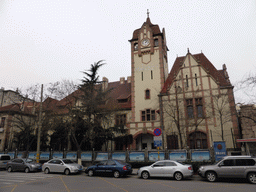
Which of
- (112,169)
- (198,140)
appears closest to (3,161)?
(112,169)

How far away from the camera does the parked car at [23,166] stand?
19.6 meters

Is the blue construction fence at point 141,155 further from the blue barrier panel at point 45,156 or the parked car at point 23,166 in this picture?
the parked car at point 23,166

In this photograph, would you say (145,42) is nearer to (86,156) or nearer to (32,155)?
(86,156)

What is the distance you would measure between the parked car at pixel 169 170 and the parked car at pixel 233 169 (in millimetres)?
1159

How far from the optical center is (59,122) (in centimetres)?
2598

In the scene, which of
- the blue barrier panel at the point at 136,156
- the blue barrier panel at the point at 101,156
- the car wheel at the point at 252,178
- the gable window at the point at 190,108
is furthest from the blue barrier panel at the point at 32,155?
the car wheel at the point at 252,178

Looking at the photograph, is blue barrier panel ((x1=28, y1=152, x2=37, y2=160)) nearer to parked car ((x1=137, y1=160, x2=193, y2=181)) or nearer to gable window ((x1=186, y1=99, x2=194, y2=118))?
parked car ((x1=137, y1=160, x2=193, y2=181))

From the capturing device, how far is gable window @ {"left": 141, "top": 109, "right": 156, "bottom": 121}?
2920 centimetres

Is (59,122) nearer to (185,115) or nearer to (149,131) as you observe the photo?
(149,131)

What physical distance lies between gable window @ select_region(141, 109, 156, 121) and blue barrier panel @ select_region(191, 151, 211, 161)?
10332mm

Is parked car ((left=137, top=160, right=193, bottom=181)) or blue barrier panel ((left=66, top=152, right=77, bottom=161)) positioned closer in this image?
parked car ((left=137, top=160, right=193, bottom=181))

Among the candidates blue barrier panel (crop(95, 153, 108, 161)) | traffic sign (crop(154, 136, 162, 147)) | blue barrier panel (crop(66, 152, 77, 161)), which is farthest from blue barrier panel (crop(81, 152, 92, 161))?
traffic sign (crop(154, 136, 162, 147))

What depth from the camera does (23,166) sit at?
19.8 m

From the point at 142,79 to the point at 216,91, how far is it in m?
11.6
